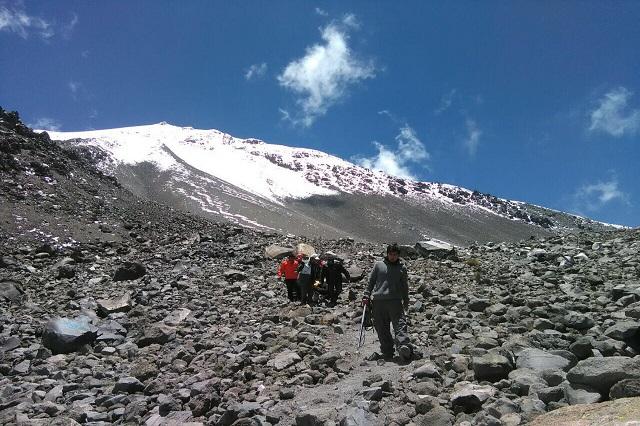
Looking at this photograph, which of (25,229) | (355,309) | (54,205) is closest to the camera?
(355,309)

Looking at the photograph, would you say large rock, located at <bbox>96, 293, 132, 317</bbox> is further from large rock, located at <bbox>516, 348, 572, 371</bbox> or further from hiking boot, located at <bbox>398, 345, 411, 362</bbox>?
large rock, located at <bbox>516, 348, 572, 371</bbox>

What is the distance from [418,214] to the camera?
180 metres

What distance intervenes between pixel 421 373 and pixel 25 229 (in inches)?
1186

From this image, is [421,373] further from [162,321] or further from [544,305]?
[162,321]

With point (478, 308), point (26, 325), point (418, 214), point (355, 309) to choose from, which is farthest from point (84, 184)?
point (418, 214)

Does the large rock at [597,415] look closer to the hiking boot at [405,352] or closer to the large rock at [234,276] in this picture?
the hiking boot at [405,352]

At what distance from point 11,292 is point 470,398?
1654 centimetres

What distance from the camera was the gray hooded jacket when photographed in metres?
9.41

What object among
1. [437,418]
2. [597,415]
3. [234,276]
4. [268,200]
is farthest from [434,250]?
[268,200]

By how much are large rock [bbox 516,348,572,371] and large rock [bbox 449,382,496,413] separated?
85 centimetres

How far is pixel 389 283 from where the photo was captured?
9445mm

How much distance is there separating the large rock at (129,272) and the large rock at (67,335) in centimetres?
737

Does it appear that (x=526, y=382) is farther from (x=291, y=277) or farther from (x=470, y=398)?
(x=291, y=277)

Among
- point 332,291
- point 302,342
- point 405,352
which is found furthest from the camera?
point 332,291
